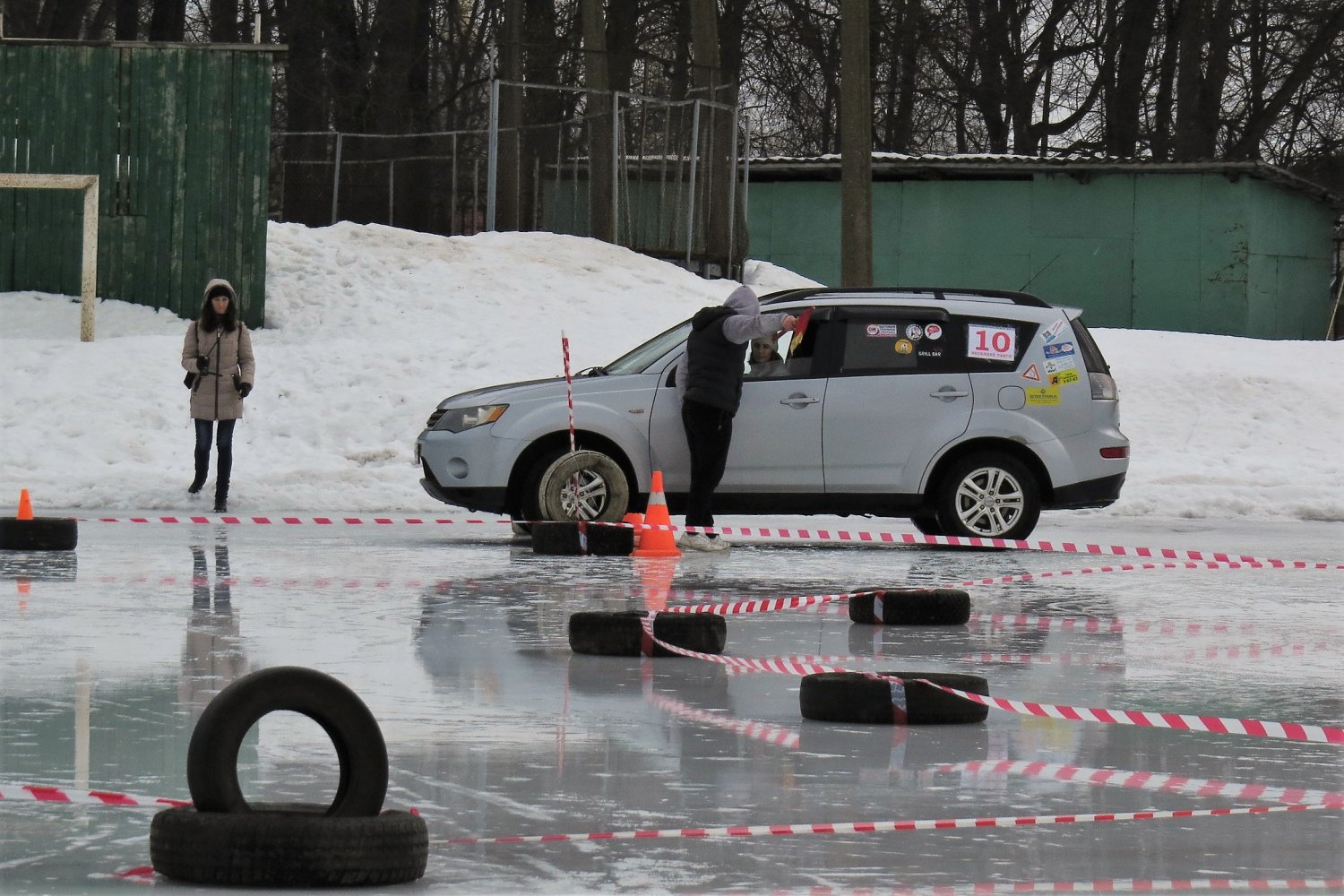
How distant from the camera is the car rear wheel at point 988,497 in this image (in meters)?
14.2

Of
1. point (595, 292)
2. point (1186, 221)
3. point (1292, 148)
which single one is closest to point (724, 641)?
point (595, 292)

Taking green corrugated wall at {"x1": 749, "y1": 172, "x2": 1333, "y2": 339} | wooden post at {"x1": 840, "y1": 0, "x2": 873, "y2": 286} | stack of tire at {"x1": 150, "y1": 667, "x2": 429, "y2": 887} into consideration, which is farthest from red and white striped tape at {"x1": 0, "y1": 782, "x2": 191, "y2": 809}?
green corrugated wall at {"x1": 749, "y1": 172, "x2": 1333, "y2": 339}

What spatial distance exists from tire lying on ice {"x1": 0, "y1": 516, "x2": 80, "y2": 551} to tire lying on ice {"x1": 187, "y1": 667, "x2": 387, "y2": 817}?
841cm

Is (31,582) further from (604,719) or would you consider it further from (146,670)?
(604,719)

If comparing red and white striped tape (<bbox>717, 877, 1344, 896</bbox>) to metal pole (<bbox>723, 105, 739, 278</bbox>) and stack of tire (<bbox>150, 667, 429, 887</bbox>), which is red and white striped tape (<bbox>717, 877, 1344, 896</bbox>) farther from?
metal pole (<bbox>723, 105, 739, 278</bbox>)

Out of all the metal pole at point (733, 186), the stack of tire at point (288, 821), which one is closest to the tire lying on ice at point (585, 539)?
the stack of tire at point (288, 821)

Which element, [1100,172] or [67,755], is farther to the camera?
[1100,172]

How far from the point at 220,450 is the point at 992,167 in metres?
19.7

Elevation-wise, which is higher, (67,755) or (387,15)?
(387,15)

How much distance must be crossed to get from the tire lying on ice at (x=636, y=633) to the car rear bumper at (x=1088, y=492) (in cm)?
618

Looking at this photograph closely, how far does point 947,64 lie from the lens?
43.4 metres

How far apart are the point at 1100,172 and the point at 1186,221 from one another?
1.54 meters

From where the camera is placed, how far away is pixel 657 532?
13203 millimetres

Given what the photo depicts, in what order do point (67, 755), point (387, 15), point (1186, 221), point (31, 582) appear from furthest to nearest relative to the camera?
point (387, 15) < point (1186, 221) < point (31, 582) < point (67, 755)
